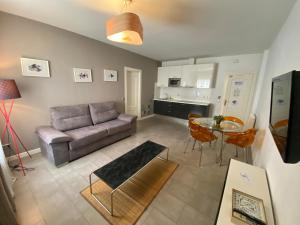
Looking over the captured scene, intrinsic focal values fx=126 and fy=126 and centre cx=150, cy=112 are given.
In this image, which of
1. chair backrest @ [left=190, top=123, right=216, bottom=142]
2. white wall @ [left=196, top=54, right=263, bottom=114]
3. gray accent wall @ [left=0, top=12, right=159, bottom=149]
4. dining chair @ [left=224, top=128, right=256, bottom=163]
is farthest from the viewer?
white wall @ [left=196, top=54, right=263, bottom=114]

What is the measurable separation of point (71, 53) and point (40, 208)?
2.98 metres

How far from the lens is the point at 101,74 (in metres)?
3.67

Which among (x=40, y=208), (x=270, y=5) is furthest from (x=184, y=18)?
(x=40, y=208)

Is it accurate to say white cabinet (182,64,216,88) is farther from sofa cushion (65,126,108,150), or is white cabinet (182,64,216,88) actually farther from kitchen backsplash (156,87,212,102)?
sofa cushion (65,126,108,150)

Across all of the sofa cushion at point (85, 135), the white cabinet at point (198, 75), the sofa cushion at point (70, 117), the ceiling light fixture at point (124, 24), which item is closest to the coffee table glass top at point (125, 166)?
the sofa cushion at point (85, 135)

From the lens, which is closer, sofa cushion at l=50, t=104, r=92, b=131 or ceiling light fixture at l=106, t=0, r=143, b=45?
ceiling light fixture at l=106, t=0, r=143, b=45

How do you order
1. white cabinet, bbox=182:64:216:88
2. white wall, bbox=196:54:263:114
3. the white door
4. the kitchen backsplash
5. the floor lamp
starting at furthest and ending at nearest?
the kitchen backsplash
white cabinet, bbox=182:64:216:88
the white door
white wall, bbox=196:54:263:114
the floor lamp

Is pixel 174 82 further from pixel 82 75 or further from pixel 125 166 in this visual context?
pixel 125 166

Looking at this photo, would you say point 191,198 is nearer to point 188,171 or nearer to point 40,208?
point 188,171

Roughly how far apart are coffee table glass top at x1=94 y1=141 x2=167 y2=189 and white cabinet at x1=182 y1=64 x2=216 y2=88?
3.32m

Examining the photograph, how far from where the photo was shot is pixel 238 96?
14.1ft

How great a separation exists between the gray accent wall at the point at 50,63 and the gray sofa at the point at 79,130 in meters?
0.26

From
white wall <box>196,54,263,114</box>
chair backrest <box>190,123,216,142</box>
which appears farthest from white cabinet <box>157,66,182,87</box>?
chair backrest <box>190,123,216,142</box>

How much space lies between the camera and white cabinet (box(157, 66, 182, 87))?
5.13m
